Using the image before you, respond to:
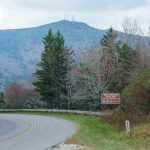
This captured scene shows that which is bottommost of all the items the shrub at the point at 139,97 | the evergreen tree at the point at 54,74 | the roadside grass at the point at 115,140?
the roadside grass at the point at 115,140

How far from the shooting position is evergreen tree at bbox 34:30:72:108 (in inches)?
3127

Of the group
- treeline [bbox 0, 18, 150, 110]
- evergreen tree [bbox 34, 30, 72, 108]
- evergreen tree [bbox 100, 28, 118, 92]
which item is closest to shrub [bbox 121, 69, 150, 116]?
treeline [bbox 0, 18, 150, 110]

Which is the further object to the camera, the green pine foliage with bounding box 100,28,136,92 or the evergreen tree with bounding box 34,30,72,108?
the evergreen tree with bounding box 34,30,72,108

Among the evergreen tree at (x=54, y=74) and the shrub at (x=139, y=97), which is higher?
the evergreen tree at (x=54, y=74)

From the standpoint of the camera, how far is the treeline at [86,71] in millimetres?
73000

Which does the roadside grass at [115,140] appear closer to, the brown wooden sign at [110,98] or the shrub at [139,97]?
the shrub at [139,97]

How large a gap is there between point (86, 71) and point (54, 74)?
659 cm

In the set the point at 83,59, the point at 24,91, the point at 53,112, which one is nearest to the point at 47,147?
the point at 53,112

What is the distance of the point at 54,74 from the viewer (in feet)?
261

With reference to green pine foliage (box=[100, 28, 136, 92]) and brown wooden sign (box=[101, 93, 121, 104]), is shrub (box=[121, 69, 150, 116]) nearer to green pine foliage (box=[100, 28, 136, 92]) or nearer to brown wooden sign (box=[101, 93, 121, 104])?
brown wooden sign (box=[101, 93, 121, 104])

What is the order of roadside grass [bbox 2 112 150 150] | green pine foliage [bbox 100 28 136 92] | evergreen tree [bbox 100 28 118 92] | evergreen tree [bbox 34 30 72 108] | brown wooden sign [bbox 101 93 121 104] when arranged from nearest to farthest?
1. roadside grass [bbox 2 112 150 150]
2. brown wooden sign [bbox 101 93 121 104]
3. green pine foliage [bbox 100 28 136 92]
4. evergreen tree [bbox 100 28 118 92]
5. evergreen tree [bbox 34 30 72 108]

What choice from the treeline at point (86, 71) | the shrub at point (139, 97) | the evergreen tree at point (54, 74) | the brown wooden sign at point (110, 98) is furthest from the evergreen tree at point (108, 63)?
the shrub at point (139, 97)

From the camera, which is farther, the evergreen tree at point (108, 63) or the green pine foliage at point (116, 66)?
the evergreen tree at point (108, 63)

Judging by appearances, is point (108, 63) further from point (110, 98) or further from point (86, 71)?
point (110, 98)
